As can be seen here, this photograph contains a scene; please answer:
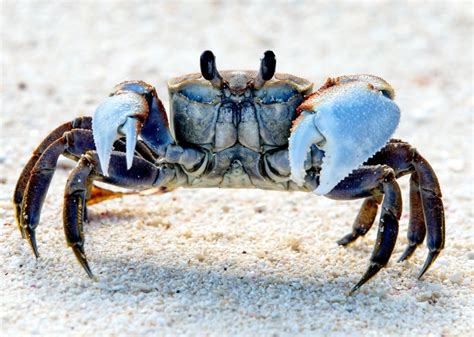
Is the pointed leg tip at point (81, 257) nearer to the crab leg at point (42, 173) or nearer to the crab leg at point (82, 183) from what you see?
the crab leg at point (82, 183)

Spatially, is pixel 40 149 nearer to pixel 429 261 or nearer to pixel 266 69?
pixel 266 69

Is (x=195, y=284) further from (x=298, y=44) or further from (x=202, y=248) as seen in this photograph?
(x=298, y=44)

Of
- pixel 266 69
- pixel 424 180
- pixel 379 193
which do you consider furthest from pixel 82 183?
pixel 424 180

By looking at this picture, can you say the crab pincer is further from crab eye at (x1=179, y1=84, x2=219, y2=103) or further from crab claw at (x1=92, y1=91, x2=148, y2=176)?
crab claw at (x1=92, y1=91, x2=148, y2=176)

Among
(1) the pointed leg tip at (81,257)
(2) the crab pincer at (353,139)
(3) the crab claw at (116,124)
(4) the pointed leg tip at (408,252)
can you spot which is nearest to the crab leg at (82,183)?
(1) the pointed leg tip at (81,257)

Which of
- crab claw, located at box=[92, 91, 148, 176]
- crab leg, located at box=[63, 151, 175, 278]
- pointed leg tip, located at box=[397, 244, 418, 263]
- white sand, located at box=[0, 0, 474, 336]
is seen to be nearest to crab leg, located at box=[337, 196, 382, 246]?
white sand, located at box=[0, 0, 474, 336]
